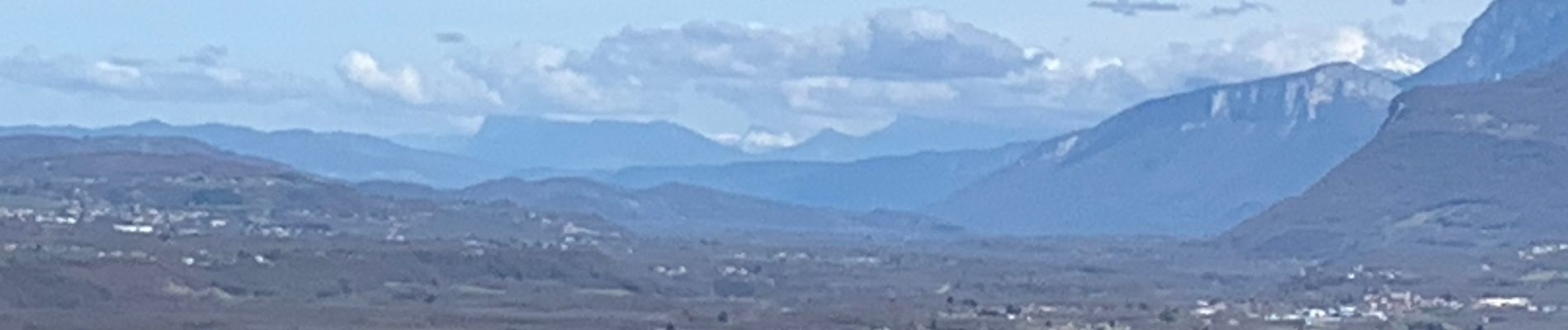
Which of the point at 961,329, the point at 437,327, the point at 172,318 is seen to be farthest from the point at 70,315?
the point at 961,329

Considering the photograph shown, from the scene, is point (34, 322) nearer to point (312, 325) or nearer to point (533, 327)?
point (312, 325)

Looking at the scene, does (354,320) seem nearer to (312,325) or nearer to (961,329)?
(312,325)

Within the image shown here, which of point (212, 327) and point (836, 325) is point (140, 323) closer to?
point (212, 327)

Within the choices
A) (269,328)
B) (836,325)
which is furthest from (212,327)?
(836,325)

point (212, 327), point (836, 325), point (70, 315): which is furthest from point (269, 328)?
point (836, 325)

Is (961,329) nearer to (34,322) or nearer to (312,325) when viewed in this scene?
(312,325)
